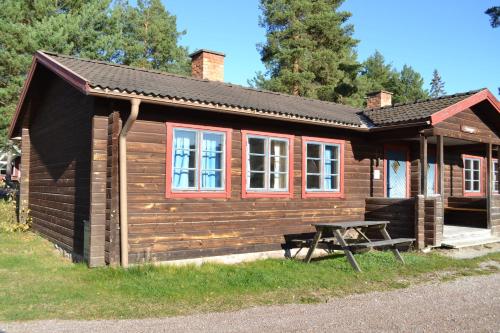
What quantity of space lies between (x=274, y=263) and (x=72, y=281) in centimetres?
380

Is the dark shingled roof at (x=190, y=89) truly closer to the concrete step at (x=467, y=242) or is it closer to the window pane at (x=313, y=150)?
the window pane at (x=313, y=150)

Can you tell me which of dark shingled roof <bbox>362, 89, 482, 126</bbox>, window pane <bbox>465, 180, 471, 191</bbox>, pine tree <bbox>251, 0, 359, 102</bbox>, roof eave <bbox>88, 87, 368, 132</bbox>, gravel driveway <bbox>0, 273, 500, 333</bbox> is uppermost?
pine tree <bbox>251, 0, 359, 102</bbox>

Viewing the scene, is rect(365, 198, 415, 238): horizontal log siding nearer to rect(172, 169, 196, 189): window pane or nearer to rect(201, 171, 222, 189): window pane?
rect(201, 171, 222, 189): window pane

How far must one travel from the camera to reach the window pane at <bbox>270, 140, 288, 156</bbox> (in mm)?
10403

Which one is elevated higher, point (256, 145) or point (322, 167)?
point (256, 145)

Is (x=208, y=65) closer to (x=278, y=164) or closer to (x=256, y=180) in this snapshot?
(x=278, y=164)

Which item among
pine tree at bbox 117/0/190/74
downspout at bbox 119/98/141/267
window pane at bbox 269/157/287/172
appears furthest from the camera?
pine tree at bbox 117/0/190/74

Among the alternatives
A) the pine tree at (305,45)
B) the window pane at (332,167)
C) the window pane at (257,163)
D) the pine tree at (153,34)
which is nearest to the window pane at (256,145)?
the window pane at (257,163)

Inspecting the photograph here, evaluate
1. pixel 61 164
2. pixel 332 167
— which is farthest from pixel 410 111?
pixel 61 164

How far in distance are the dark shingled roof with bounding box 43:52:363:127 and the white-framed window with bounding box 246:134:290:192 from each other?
78 centimetres

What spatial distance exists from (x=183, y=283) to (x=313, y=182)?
192 inches

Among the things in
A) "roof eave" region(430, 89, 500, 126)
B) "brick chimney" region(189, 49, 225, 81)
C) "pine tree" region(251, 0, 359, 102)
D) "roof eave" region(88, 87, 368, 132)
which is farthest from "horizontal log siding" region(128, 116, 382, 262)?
"pine tree" region(251, 0, 359, 102)

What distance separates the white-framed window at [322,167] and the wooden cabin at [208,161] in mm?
26

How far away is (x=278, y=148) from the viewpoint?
414 inches
